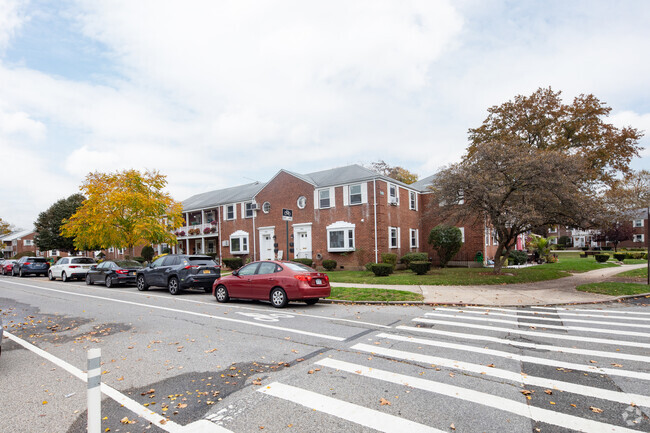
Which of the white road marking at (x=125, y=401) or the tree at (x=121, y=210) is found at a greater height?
the tree at (x=121, y=210)

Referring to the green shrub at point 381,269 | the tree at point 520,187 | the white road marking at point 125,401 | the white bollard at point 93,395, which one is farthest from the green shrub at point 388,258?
the white bollard at point 93,395

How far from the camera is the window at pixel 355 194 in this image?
84.8 ft

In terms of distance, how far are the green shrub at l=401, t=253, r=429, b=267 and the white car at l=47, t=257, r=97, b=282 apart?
19790mm

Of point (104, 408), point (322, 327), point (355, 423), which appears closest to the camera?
point (355, 423)

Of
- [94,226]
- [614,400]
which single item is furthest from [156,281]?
[614,400]

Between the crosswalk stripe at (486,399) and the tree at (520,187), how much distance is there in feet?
41.1

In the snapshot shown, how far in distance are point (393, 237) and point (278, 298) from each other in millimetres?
16691

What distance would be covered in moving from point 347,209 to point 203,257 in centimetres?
1253

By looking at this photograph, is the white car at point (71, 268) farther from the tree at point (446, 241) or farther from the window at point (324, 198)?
the tree at point (446, 241)

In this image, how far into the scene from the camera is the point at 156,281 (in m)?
16.2

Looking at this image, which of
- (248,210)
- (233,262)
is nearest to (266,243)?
(233,262)

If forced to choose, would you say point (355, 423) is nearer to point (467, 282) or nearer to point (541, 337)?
point (541, 337)

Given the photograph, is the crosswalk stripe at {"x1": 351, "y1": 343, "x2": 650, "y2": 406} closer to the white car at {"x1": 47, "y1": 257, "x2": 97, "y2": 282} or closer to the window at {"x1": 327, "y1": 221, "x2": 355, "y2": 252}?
the window at {"x1": 327, "y1": 221, "x2": 355, "y2": 252}

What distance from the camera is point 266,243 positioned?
31.0 meters
